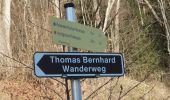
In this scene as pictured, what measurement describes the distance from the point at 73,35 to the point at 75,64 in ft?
0.78

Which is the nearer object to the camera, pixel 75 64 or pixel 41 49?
pixel 75 64

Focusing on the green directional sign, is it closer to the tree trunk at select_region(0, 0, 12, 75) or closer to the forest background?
the forest background

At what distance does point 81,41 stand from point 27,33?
727 cm

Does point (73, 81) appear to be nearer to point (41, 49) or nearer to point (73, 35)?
point (73, 35)

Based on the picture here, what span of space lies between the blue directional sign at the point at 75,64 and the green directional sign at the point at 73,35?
0.29ft

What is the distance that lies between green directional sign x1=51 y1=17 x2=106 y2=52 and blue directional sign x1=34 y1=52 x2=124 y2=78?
89 mm

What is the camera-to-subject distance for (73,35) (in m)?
4.29

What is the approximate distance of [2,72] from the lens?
1334 cm

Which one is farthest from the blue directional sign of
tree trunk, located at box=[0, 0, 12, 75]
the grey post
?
tree trunk, located at box=[0, 0, 12, 75]

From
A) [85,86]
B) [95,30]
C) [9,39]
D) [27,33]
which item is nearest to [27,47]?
[27,33]

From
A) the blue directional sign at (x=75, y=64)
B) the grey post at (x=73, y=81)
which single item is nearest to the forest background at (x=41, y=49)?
the blue directional sign at (x=75, y=64)

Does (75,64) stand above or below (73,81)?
above

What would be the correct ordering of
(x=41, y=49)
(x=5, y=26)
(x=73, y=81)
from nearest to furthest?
(x=73, y=81), (x=41, y=49), (x=5, y=26)

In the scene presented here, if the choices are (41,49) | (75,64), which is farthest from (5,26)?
(75,64)
